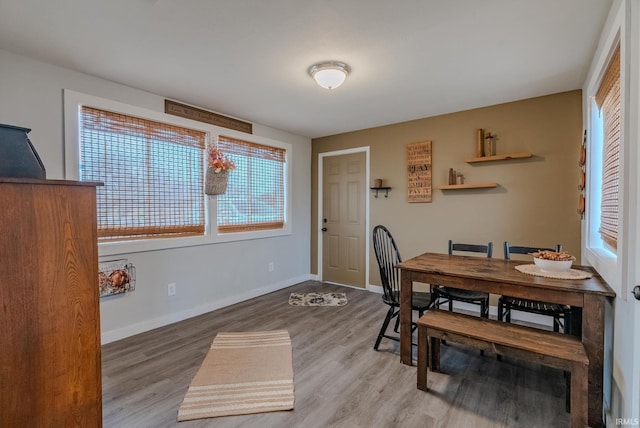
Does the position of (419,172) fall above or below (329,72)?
below

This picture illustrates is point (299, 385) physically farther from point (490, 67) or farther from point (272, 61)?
point (490, 67)

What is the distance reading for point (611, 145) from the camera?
5.88 feet

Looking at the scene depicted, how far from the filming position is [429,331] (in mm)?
1905

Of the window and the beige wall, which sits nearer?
the beige wall

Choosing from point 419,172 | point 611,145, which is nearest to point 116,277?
point 419,172

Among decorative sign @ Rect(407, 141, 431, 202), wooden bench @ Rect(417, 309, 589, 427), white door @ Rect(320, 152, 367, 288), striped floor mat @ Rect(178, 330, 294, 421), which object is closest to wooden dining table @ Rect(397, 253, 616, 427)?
wooden bench @ Rect(417, 309, 589, 427)

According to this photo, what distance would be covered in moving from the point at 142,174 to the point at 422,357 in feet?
9.44

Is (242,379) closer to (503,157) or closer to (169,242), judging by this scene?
(169,242)

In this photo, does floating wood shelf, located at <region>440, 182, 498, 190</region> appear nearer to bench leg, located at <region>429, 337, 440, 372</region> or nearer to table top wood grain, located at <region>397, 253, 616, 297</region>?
table top wood grain, located at <region>397, 253, 616, 297</region>

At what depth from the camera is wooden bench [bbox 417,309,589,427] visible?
145cm

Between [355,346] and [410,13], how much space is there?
2469 millimetres

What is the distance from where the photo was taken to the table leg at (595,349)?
1.60 meters

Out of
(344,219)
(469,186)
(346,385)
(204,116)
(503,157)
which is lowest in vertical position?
(346,385)

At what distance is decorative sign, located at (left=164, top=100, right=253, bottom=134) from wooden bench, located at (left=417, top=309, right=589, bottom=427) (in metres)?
2.99
